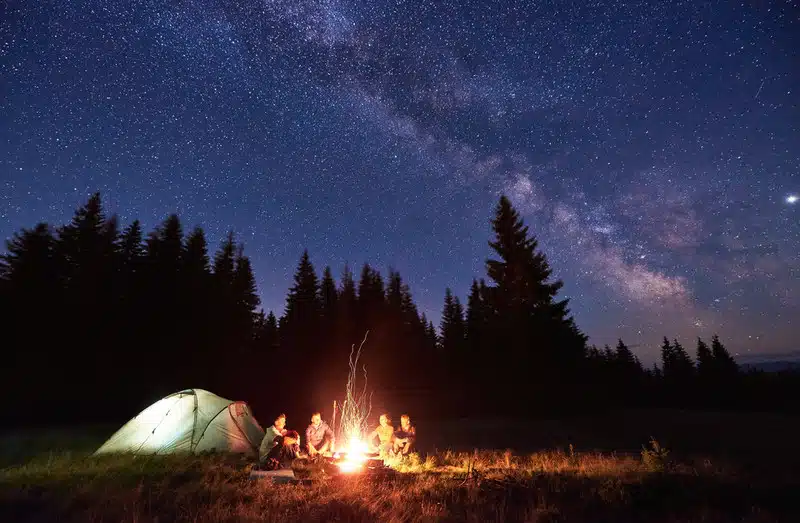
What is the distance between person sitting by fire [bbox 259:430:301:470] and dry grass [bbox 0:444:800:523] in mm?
707

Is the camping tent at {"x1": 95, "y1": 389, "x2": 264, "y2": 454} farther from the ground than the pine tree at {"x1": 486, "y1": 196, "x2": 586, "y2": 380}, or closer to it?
closer to it

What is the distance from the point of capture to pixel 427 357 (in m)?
49.9

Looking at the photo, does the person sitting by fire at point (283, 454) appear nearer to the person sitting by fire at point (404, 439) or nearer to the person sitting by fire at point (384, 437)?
the person sitting by fire at point (384, 437)

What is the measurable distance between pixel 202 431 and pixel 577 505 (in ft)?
37.3

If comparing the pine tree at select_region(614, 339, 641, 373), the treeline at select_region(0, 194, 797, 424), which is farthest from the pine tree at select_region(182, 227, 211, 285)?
the pine tree at select_region(614, 339, 641, 373)

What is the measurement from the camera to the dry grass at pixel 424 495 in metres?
6.51

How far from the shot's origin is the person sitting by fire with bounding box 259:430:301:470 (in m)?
10.2

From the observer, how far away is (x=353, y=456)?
36.0 ft

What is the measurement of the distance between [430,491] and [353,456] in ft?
12.5

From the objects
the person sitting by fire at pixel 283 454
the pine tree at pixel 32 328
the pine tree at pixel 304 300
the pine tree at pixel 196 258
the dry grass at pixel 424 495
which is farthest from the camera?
the pine tree at pixel 304 300

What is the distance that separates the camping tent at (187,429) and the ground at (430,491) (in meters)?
1.10

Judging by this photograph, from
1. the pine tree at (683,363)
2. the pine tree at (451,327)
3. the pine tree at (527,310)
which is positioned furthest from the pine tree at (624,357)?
the pine tree at (527,310)

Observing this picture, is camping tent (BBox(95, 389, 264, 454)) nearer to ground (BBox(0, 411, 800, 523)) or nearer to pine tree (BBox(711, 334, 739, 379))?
ground (BBox(0, 411, 800, 523))

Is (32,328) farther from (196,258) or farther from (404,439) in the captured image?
(404,439)
